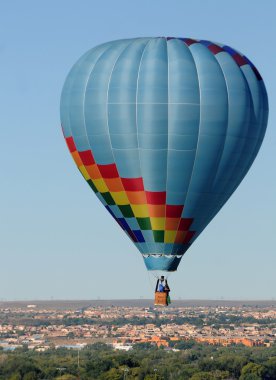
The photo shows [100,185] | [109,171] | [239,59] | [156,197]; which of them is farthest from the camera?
[239,59]

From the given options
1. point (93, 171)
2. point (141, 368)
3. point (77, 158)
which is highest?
point (77, 158)

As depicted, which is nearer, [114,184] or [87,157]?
[114,184]

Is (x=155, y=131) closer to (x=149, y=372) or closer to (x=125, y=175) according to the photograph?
(x=125, y=175)

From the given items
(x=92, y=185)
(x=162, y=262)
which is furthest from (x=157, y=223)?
(x=92, y=185)

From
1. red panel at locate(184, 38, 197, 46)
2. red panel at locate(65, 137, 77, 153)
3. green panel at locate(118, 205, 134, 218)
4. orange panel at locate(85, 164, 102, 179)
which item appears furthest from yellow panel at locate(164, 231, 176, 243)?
red panel at locate(184, 38, 197, 46)

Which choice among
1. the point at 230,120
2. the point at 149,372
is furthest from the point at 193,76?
the point at 149,372

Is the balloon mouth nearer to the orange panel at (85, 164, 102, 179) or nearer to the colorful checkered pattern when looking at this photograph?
the colorful checkered pattern

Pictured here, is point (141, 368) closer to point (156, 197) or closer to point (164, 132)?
point (156, 197)
